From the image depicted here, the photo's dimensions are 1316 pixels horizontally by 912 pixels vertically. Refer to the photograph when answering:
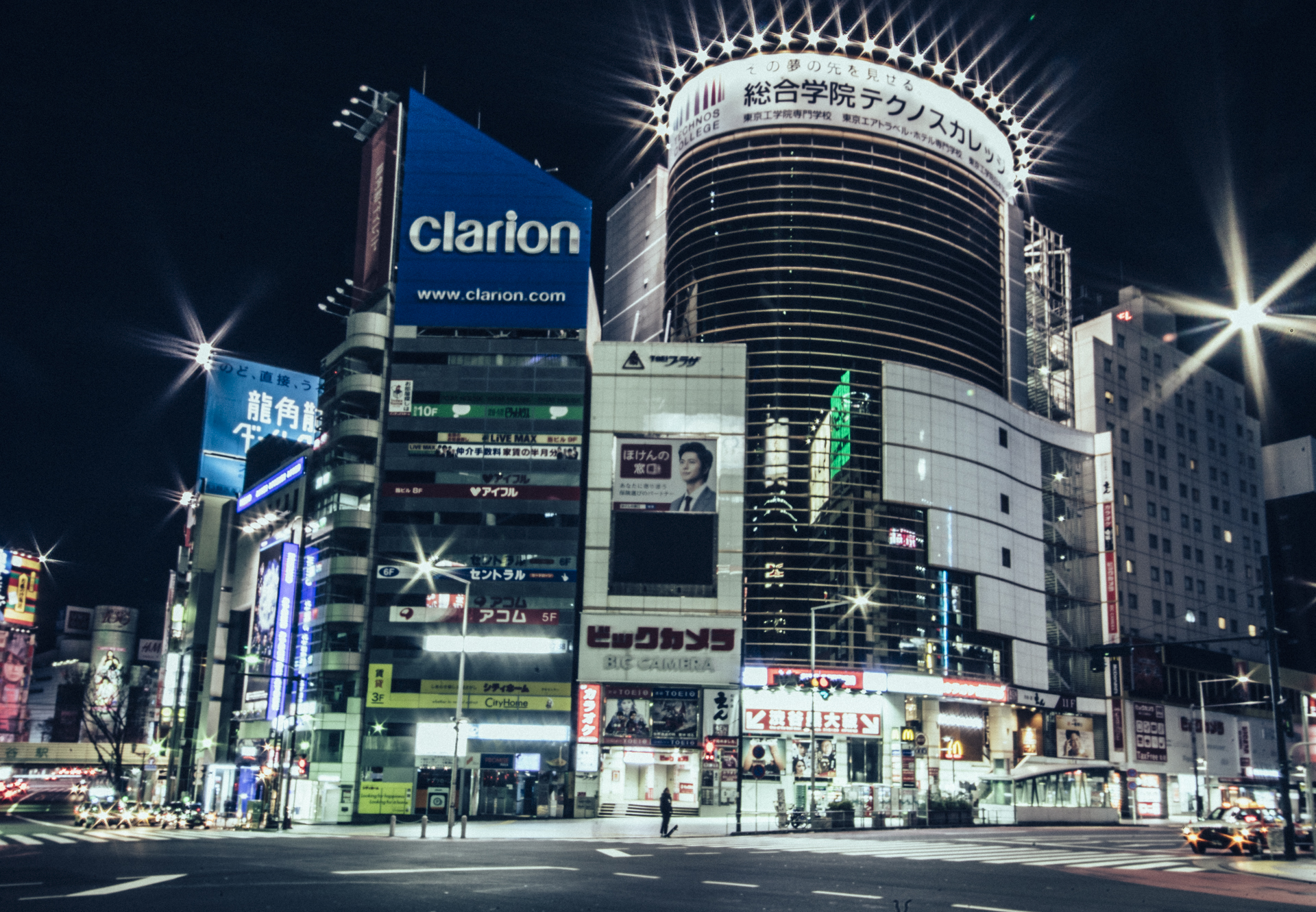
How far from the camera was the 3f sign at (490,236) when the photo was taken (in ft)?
251

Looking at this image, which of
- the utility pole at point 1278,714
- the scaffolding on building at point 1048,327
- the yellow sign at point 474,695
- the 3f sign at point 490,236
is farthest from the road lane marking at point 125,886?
the scaffolding on building at point 1048,327

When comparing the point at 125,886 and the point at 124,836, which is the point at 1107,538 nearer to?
the point at 124,836

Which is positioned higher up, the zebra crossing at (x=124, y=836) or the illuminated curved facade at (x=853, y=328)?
the illuminated curved facade at (x=853, y=328)

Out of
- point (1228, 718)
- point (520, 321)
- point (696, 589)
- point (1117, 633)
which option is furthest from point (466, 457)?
point (1228, 718)

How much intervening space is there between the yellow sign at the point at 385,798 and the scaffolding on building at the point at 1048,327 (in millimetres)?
69094

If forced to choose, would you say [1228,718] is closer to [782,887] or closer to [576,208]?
[576,208]

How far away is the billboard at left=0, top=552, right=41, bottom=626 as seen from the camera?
421 ft

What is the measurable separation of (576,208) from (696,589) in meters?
28.3

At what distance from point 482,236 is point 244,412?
55.7 m

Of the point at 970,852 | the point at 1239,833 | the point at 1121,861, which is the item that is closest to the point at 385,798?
the point at 970,852

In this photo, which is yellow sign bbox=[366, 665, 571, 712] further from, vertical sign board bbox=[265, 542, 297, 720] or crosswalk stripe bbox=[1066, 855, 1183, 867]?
crosswalk stripe bbox=[1066, 855, 1183, 867]

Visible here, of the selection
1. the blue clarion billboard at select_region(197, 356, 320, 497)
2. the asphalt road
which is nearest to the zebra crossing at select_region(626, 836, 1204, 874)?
the asphalt road

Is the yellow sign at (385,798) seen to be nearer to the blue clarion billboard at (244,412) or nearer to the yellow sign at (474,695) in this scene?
the yellow sign at (474,695)

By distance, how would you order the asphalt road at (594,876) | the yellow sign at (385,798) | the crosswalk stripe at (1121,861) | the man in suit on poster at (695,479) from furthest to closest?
the man in suit on poster at (695,479) < the yellow sign at (385,798) < the crosswalk stripe at (1121,861) < the asphalt road at (594,876)
